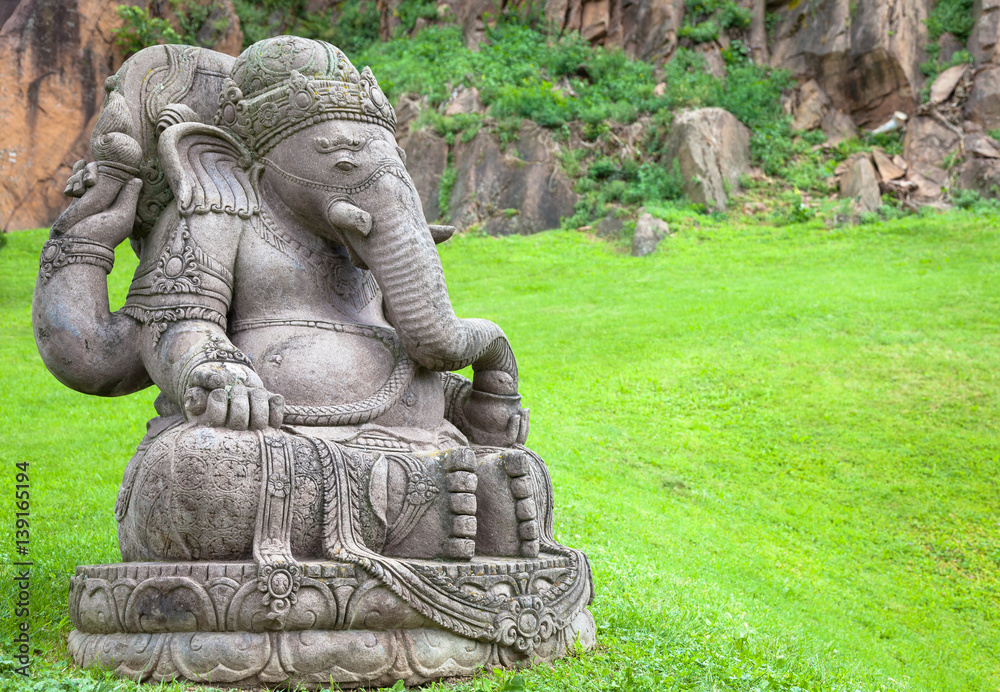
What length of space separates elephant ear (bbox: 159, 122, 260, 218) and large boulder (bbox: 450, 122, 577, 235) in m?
15.2

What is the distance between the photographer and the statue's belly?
11.0 ft

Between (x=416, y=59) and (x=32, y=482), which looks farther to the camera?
(x=416, y=59)

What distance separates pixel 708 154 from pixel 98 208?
55.3ft

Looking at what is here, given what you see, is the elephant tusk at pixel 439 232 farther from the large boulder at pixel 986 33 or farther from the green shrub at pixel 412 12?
the green shrub at pixel 412 12

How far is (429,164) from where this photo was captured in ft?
65.4

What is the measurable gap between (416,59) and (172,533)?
21.6 m

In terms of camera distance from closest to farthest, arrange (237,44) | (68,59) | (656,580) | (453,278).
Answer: (656,580) < (453,278) < (68,59) < (237,44)

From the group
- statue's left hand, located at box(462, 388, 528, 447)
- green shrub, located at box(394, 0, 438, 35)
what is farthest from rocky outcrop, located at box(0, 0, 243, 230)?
statue's left hand, located at box(462, 388, 528, 447)

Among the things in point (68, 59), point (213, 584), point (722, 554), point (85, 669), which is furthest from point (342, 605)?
point (68, 59)

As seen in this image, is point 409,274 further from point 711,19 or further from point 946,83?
point 711,19

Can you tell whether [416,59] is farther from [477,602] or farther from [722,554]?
[477,602]

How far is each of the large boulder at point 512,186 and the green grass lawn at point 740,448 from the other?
1733 millimetres

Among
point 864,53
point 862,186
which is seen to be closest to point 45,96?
point 862,186

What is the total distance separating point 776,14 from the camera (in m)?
22.8
